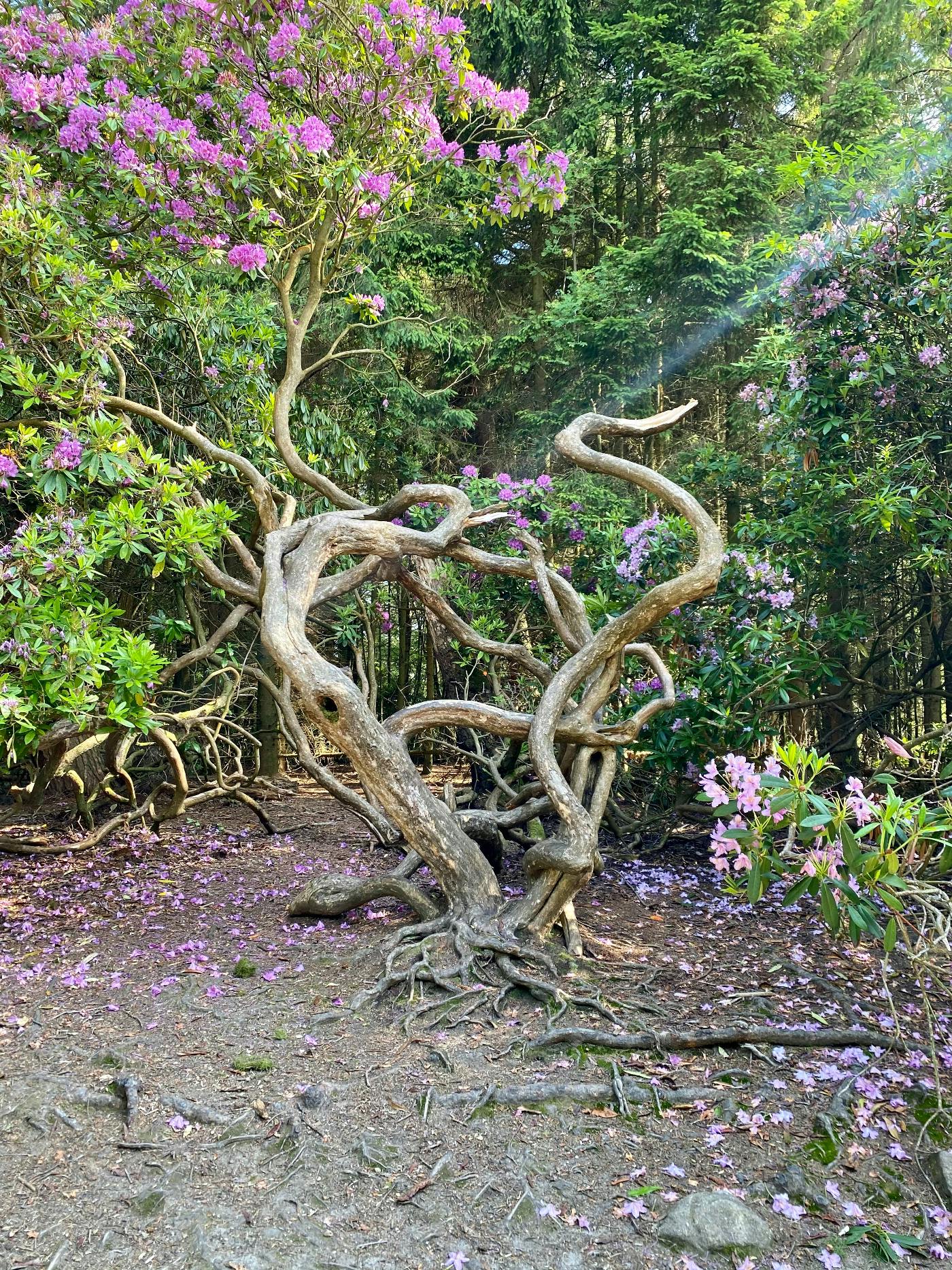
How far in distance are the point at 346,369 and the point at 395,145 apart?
376 centimetres

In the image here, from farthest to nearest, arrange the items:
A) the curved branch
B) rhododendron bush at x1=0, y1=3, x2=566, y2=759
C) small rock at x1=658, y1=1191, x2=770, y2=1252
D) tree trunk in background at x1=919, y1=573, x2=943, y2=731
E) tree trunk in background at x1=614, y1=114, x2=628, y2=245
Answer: tree trunk in background at x1=614, y1=114, x2=628, y2=245, tree trunk in background at x1=919, y1=573, x2=943, y2=731, the curved branch, rhododendron bush at x1=0, y1=3, x2=566, y2=759, small rock at x1=658, y1=1191, x2=770, y2=1252

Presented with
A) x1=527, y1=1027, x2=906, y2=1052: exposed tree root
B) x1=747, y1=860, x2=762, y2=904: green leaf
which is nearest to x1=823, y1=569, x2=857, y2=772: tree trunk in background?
x1=527, y1=1027, x2=906, y2=1052: exposed tree root

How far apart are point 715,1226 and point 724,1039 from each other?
0.84 metres

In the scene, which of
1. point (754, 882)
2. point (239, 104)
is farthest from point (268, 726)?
point (754, 882)

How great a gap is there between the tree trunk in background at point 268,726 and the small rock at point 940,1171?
612cm

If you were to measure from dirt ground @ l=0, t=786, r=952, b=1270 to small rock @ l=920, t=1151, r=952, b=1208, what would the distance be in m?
0.03

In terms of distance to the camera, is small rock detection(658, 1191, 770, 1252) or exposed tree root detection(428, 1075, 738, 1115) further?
exposed tree root detection(428, 1075, 738, 1115)

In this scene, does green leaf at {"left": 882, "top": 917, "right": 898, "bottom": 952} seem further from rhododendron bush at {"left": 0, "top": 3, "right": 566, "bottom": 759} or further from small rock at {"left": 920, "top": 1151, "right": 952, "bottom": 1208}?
rhododendron bush at {"left": 0, "top": 3, "right": 566, "bottom": 759}

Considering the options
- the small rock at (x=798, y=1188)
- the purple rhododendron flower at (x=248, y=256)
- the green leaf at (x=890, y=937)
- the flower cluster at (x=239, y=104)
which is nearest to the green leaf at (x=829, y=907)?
the green leaf at (x=890, y=937)

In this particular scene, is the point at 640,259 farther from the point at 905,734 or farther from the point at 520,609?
the point at 905,734

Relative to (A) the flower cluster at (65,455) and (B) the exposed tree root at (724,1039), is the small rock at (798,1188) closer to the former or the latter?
(B) the exposed tree root at (724,1039)

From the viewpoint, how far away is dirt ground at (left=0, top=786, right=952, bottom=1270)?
2072 mm

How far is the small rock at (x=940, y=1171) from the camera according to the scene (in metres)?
2.14

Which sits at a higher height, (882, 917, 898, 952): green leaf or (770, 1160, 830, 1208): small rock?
(882, 917, 898, 952): green leaf
